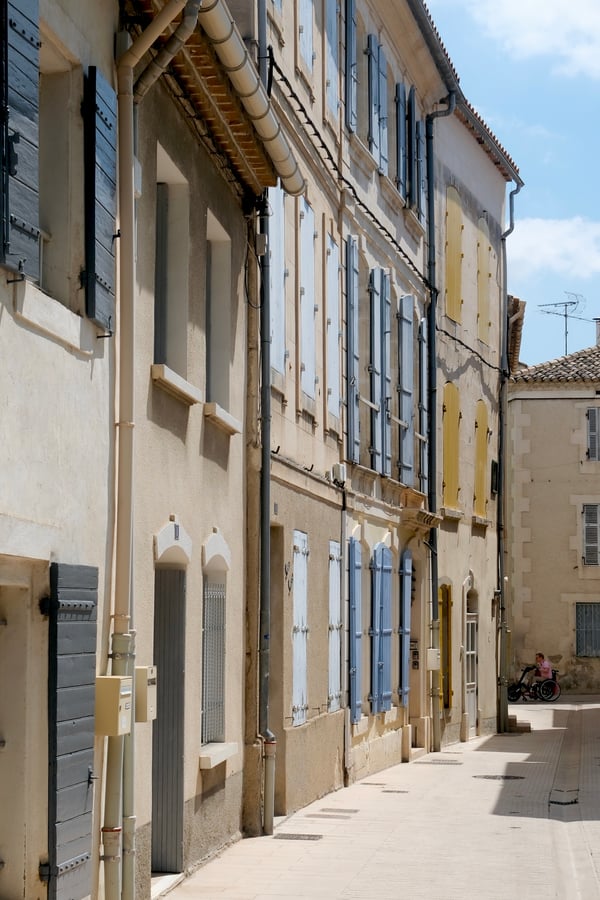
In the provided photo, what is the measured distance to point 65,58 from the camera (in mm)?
7227

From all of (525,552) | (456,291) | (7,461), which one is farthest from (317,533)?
(525,552)

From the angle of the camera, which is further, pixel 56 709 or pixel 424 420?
pixel 424 420

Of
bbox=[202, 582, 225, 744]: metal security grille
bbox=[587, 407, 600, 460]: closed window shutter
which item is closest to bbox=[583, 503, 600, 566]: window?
bbox=[587, 407, 600, 460]: closed window shutter

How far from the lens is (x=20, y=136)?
625 centimetres

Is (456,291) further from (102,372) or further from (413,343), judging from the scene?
(102,372)

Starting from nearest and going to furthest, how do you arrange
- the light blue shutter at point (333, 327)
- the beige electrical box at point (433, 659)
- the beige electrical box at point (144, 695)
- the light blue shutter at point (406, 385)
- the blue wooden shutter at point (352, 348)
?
the beige electrical box at point (144, 695) → the light blue shutter at point (333, 327) → the blue wooden shutter at point (352, 348) → the light blue shutter at point (406, 385) → the beige electrical box at point (433, 659)

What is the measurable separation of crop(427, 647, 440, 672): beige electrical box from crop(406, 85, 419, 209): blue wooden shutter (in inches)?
231

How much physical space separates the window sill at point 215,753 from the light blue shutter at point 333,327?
191 inches

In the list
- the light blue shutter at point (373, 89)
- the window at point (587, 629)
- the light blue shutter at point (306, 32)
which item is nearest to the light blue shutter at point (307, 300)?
the light blue shutter at point (306, 32)

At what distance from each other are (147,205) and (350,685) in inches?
321

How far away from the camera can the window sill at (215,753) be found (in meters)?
10.0

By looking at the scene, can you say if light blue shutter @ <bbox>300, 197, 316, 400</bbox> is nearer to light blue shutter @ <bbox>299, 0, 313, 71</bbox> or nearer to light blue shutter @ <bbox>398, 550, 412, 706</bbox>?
light blue shutter @ <bbox>299, 0, 313, 71</bbox>

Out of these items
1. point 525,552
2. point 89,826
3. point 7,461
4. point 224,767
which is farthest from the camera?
point 525,552

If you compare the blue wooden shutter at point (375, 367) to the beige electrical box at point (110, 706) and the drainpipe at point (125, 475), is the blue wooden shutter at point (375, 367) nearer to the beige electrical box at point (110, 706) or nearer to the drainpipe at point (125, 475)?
the drainpipe at point (125, 475)
